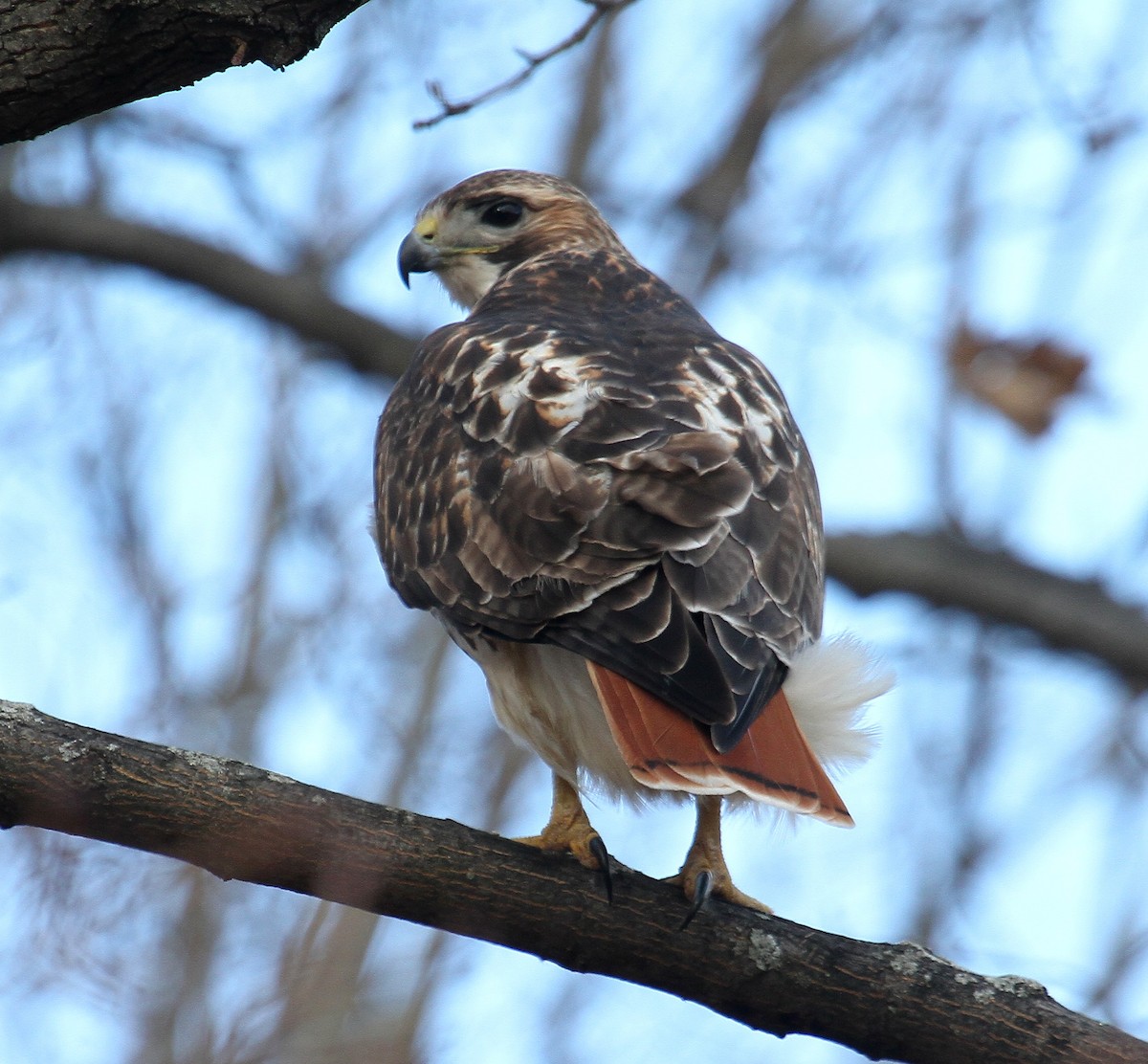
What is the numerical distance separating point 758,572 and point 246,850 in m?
1.30

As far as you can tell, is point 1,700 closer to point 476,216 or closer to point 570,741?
point 570,741

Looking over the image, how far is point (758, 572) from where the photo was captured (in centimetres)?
371

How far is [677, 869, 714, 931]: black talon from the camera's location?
11.7 feet

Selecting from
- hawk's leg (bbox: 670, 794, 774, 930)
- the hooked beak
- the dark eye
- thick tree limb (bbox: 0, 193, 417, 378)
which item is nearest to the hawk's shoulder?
hawk's leg (bbox: 670, 794, 774, 930)

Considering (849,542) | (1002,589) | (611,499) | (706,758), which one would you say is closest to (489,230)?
(849,542)

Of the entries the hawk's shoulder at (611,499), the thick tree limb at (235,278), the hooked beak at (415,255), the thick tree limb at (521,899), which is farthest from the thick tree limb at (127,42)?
the thick tree limb at (235,278)

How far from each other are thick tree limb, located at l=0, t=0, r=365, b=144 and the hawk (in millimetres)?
1150

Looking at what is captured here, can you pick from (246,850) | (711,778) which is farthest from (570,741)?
(246,850)

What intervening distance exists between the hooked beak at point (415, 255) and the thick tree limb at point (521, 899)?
2.85 meters

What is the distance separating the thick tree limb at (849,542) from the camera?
7.14 m

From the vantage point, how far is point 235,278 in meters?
7.28

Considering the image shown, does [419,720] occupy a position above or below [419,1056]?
above

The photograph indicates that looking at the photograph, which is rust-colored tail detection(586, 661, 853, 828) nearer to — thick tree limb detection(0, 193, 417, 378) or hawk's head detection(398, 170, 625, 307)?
hawk's head detection(398, 170, 625, 307)

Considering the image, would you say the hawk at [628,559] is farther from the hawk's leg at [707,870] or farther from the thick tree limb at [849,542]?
the thick tree limb at [849,542]
